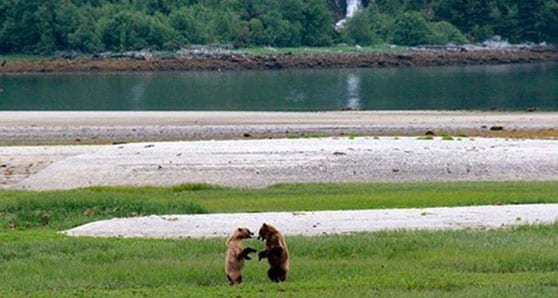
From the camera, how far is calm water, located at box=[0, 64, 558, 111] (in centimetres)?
7900

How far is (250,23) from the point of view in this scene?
13762 centimetres

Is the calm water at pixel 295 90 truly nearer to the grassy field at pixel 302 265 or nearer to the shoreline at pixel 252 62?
the shoreline at pixel 252 62

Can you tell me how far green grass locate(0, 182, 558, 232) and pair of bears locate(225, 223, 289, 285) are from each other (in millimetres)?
8592

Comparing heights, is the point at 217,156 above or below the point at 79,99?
above

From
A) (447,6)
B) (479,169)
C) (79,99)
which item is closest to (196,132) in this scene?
(479,169)

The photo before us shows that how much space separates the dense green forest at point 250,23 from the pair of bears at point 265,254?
116391mm

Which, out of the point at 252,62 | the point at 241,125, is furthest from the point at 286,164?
the point at 252,62

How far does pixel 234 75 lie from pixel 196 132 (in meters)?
62.4

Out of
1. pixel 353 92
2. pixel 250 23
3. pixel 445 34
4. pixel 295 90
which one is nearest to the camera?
pixel 353 92

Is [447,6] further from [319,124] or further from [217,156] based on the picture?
[217,156]

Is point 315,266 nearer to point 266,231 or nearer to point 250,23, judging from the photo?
point 266,231

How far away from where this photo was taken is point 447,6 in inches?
5837

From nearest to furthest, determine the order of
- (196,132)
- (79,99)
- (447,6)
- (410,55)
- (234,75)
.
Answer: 1. (196,132)
2. (79,99)
3. (234,75)
4. (410,55)
5. (447,6)

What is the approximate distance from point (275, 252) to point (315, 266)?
1886mm
